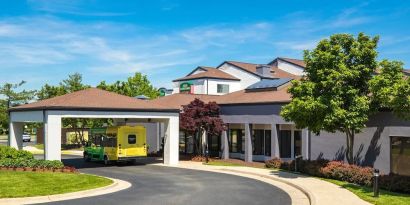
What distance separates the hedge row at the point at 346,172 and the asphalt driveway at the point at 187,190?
13.3 ft

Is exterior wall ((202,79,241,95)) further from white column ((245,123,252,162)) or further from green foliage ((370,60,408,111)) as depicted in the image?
green foliage ((370,60,408,111))

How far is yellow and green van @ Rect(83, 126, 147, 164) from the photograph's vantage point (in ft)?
115

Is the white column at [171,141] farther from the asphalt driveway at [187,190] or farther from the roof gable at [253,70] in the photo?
the roof gable at [253,70]

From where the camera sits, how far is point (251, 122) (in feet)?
124

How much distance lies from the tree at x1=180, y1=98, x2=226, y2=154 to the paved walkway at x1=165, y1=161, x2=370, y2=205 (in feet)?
15.8

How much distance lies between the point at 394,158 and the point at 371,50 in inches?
239

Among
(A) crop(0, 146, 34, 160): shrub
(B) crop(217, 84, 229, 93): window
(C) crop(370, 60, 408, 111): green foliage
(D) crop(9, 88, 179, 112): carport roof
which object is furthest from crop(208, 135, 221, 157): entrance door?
(B) crop(217, 84, 229, 93): window

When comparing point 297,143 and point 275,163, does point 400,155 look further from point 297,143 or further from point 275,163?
point 297,143

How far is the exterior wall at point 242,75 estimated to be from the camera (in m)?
65.8

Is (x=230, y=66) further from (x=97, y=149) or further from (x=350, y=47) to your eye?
(x=350, y=47)

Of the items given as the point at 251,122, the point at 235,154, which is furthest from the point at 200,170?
the point at 235,154

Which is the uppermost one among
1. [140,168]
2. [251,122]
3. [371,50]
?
[371,50]

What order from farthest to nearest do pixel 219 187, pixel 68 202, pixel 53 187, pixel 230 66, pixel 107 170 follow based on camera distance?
pixel 230 66 < pixel 107 170 < pixel 219 187 < pixel 53 187 < pixel 68 202

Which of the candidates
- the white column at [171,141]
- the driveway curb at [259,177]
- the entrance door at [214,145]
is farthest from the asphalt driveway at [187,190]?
the entrance door at [214,145]
